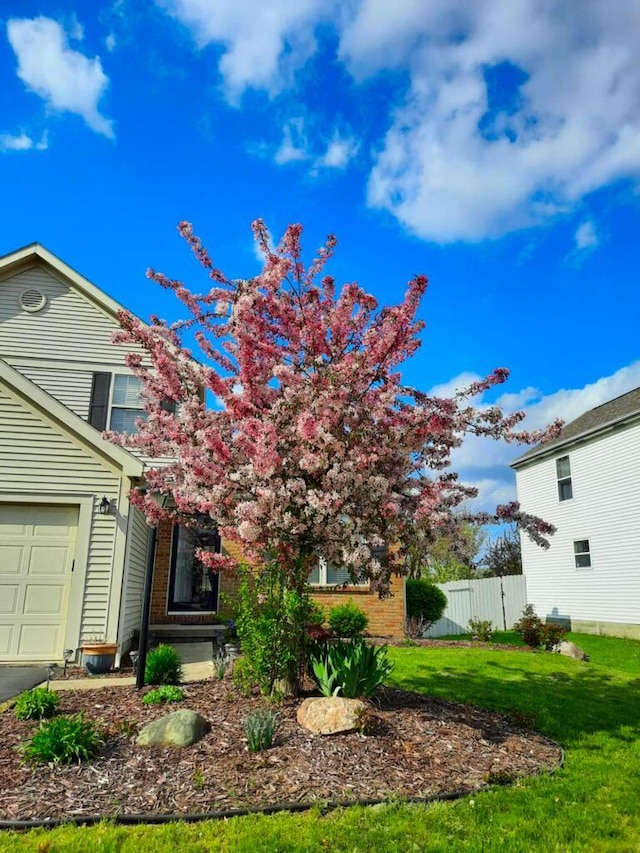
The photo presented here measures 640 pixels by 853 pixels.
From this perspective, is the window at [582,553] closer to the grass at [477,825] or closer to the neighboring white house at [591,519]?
the neighboring white house at [591,519]

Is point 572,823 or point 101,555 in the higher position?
point 101,555

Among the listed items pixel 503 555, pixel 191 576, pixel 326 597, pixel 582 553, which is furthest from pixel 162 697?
pixel 503 555

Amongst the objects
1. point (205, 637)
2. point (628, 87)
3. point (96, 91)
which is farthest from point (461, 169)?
point (205, 637)

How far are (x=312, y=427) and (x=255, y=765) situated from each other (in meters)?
2.78

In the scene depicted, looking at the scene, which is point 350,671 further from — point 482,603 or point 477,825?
point 482,603

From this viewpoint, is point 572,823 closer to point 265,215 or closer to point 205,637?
point 265,215

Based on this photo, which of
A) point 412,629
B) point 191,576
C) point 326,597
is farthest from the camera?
point 326,597

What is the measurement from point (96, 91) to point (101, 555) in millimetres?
6802

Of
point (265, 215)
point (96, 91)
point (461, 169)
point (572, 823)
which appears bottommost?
point (572, 823)

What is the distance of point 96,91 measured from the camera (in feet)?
24.5

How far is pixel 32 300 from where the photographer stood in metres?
13.5

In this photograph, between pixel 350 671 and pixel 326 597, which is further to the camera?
pixel 326 597

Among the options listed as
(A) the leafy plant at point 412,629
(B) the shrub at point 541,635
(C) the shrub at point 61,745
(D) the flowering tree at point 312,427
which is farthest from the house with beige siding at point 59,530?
(B) the shrub at point 541,635

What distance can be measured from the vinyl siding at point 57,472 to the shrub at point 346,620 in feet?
18.5
